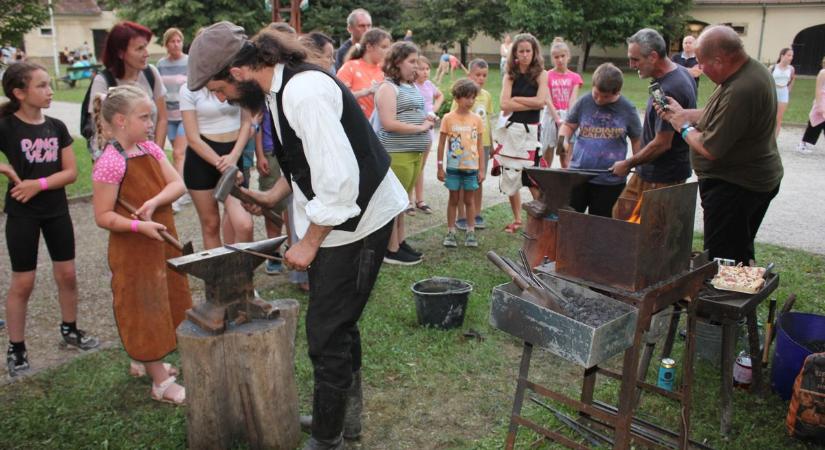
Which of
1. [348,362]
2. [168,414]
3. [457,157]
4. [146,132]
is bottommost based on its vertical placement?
[168,414]

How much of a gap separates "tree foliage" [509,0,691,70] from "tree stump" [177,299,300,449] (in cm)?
2951

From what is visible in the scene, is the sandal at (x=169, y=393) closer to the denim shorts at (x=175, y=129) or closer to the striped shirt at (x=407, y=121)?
the striped shirt at (x=407, y=121)

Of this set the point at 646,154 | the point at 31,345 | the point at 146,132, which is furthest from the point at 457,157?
the point at 31,345

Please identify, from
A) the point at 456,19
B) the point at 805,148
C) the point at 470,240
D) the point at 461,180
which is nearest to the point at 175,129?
the point at 461,180

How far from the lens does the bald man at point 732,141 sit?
11.7ft

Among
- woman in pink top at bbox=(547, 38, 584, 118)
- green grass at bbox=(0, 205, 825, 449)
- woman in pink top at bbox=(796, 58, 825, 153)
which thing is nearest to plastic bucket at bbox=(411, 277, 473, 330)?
green grass at bbox=(0, 205, 825, 449)

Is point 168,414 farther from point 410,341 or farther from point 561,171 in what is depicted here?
point 561,171

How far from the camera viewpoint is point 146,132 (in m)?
3.34

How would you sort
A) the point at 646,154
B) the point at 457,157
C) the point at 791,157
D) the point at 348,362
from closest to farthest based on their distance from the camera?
the point at 348,362, the point at 646,154, the point at 457,157, the point at 791,157

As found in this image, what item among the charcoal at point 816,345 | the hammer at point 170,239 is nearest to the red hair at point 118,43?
the hammer at point 170,239

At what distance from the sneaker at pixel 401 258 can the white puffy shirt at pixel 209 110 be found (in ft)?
5.72

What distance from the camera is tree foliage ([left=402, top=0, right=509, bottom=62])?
34.8 m

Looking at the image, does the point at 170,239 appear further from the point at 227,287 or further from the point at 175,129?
the point at 175,129

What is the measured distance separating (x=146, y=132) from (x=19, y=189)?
886mm
